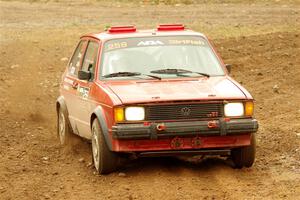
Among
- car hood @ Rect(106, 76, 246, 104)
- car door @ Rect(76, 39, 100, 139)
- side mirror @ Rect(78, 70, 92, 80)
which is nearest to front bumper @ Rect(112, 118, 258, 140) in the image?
car hood @ Rect(106, 76, 246, 104)

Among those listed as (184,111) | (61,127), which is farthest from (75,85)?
(184,111)

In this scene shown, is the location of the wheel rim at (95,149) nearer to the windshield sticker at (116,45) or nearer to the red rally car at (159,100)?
the red rally car at (159,100)

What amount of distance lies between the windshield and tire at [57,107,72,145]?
5.13 ft

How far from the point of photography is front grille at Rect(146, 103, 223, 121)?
902 centimetres

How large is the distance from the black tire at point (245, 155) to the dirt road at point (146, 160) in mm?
98

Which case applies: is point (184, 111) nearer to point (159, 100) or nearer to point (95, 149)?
point (159, 100)

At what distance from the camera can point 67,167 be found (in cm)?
1017

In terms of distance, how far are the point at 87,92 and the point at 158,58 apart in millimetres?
958

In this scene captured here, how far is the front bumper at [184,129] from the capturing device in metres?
8.89

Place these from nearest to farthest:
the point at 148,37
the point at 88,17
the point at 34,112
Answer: the point at 148,37
the point at 34,112
the point at 88,17

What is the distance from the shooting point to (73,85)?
11.1 meters

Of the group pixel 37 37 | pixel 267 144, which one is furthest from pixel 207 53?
pixel 37 37

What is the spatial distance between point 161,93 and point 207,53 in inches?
62.4

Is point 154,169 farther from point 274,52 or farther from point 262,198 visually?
point 274,52
